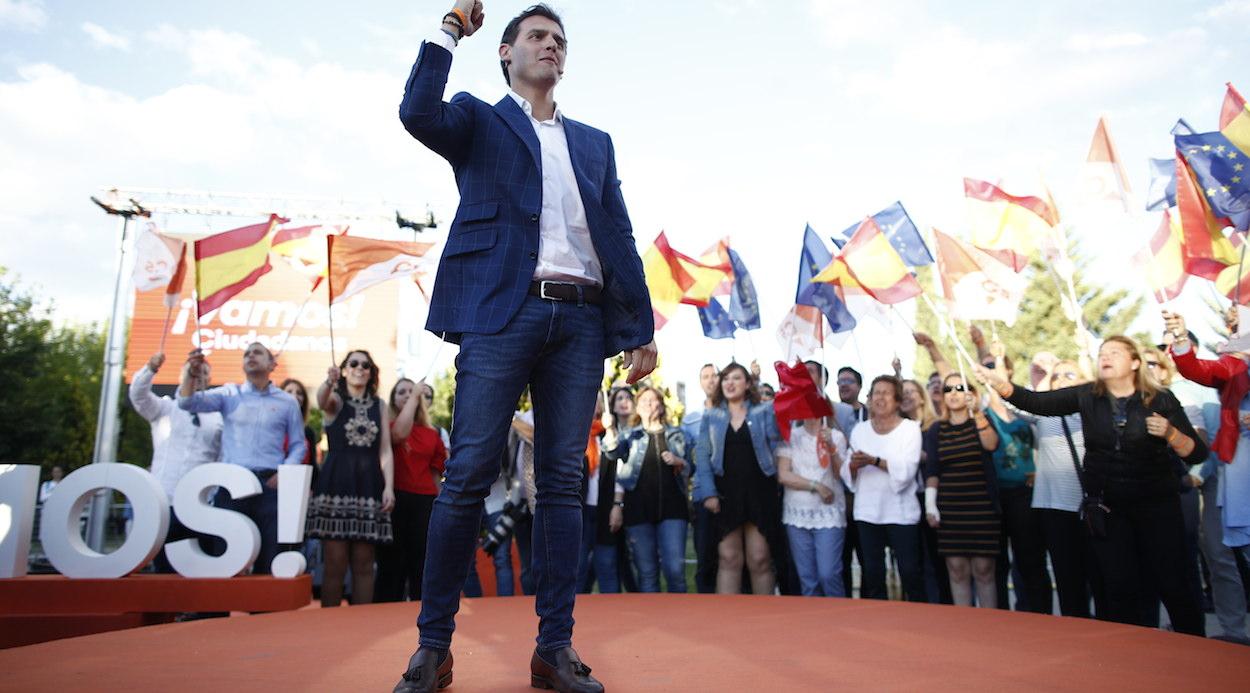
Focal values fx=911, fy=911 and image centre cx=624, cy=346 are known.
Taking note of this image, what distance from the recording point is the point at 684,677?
2.66 m

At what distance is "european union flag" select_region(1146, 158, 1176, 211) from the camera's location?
7.32m

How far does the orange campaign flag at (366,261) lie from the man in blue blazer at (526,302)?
489 centimetres

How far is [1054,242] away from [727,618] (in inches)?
190

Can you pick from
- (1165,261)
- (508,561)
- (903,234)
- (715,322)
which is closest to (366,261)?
(508,561)

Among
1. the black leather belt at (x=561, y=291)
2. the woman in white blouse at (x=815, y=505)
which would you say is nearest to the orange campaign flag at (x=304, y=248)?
the woman in white blouse at (x=815, y=505)

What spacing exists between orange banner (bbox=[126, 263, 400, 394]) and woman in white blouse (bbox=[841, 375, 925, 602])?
19729mm

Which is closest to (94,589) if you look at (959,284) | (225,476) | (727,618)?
(225,476)

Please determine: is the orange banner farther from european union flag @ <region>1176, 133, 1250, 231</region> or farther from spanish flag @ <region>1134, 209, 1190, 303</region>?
european union flag @ <region>1176, 133, 1250, 231</region>

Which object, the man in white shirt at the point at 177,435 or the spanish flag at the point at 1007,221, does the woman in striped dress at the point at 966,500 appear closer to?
the spanish flag at the point at 1007,221

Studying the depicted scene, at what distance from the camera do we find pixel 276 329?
2469 cm

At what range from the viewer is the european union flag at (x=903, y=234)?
7492 mm

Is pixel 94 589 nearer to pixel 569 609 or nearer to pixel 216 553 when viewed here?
pixel 216 553

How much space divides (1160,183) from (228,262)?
302 inches

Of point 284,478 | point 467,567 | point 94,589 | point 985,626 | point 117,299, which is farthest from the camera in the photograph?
point 117,299
